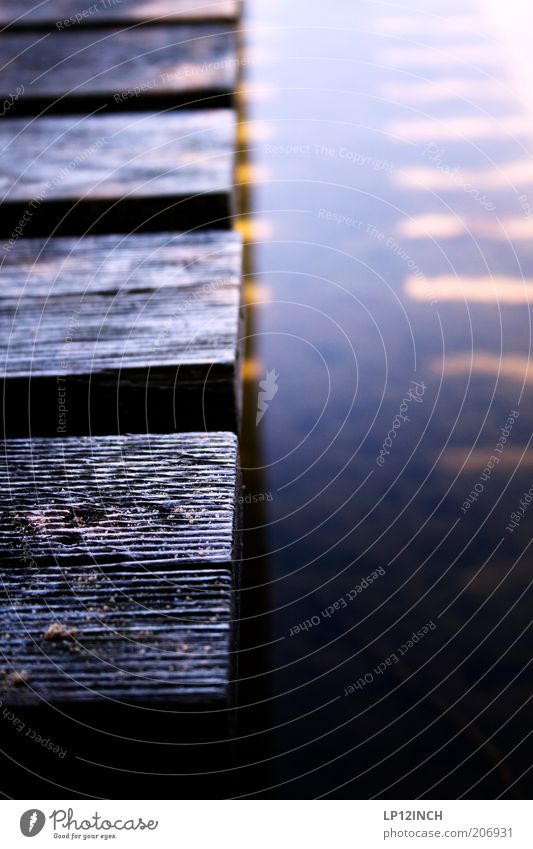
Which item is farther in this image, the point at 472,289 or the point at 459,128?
the point at 459,128

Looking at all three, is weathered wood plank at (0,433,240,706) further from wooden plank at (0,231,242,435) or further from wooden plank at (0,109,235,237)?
wooden plank at (0,109,235,237)

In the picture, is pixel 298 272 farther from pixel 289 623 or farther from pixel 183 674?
pixel 183 674

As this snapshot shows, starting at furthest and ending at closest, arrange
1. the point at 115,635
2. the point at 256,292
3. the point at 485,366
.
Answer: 1. the point at 256,292
2. the point at 485,366
3. the point at 115,635

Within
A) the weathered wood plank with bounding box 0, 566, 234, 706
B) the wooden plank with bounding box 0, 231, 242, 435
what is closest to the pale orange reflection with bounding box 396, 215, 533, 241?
the wooden plank with bounding box 0, 231, 242, 435

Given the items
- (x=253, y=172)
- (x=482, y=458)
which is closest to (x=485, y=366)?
(x=482, y=458)

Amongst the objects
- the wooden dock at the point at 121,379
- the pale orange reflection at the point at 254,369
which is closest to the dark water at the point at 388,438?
the pale orange reflection at the point at 254,369

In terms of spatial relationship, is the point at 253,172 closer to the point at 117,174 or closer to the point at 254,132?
the point at 254,132
